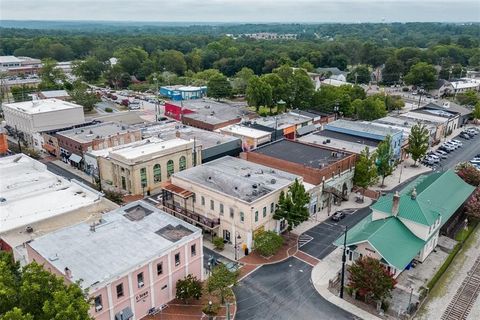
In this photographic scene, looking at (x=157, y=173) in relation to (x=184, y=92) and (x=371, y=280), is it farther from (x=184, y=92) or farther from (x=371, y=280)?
(x=184, y=92)

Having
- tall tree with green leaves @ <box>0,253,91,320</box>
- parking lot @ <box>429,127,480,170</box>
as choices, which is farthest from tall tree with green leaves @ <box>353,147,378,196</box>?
tall tree with green leaves @ <box>0,253,91,320</box>

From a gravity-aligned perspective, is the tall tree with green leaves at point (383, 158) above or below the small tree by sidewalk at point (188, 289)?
above

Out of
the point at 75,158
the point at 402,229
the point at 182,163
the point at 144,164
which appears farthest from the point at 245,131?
Result: the point at 402,229

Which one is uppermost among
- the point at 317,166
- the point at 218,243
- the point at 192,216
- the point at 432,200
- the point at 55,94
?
the point at 317,166

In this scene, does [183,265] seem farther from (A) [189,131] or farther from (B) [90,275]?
(A) [189,131]

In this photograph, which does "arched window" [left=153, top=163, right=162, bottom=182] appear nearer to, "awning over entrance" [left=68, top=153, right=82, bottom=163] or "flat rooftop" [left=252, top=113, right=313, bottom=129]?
"awning over entrance" [left=68, top=153, right=82, bottom=163]

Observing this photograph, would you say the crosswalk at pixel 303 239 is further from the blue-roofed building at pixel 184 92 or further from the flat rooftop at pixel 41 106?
the blue-roofed building at pixel 184 92

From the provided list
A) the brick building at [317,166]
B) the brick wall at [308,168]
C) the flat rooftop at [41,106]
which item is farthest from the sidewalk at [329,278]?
the flat rooftop at [41,106]
